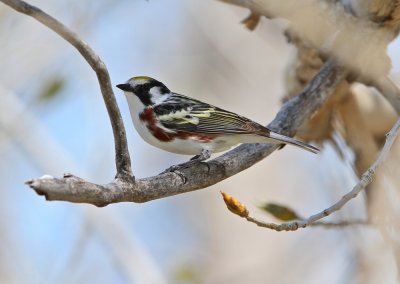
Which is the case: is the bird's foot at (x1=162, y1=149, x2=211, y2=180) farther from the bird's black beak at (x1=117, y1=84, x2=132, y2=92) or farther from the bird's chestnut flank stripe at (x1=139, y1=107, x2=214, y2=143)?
the bird's black beak at (x1=117, y1=84, x2=132, y2=92)

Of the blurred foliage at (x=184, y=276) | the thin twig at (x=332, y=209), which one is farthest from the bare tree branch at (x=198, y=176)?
the blurred foliage at (x=184, y=276)

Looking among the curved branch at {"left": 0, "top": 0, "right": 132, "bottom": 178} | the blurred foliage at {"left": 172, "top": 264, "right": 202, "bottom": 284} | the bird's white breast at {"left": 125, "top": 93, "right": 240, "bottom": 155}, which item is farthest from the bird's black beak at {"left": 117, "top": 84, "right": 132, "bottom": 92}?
the curved branch at {"left": 0, "top": 0, "right": 132, "bottom": 178}

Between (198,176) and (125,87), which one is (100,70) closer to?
(198,176)

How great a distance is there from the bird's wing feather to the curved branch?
124cm

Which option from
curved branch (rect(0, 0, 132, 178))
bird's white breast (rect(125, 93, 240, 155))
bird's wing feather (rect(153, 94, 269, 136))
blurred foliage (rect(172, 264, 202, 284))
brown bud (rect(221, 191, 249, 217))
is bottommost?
brown bud (rect(221, 191, 249, 217))

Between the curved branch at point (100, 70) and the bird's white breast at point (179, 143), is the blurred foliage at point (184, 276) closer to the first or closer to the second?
the bird's white breast at point (179, 143)

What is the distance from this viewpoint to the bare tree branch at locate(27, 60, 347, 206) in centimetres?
224

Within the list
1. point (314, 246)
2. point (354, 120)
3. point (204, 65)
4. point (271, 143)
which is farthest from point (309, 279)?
point (204, 65)

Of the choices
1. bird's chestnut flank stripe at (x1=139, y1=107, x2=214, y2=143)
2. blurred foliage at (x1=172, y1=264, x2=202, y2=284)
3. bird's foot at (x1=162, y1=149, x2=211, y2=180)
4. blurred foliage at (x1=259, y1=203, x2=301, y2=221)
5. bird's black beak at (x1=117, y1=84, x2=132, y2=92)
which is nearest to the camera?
bird's foot at (x1=162, y1=149, x2=211, y2=180)

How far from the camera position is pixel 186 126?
4.01 metres

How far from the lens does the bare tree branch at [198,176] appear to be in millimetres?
2244

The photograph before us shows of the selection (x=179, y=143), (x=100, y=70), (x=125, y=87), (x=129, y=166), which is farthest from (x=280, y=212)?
(x=100, y=70)

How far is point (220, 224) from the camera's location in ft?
23.2

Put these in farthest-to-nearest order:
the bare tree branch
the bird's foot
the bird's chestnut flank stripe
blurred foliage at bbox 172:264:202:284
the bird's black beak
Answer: blurred foliage at bbox 172:264:202:284
the bird's black beak
the bird's chestnut flank stripe
the bird's foot
the bare tree branch
